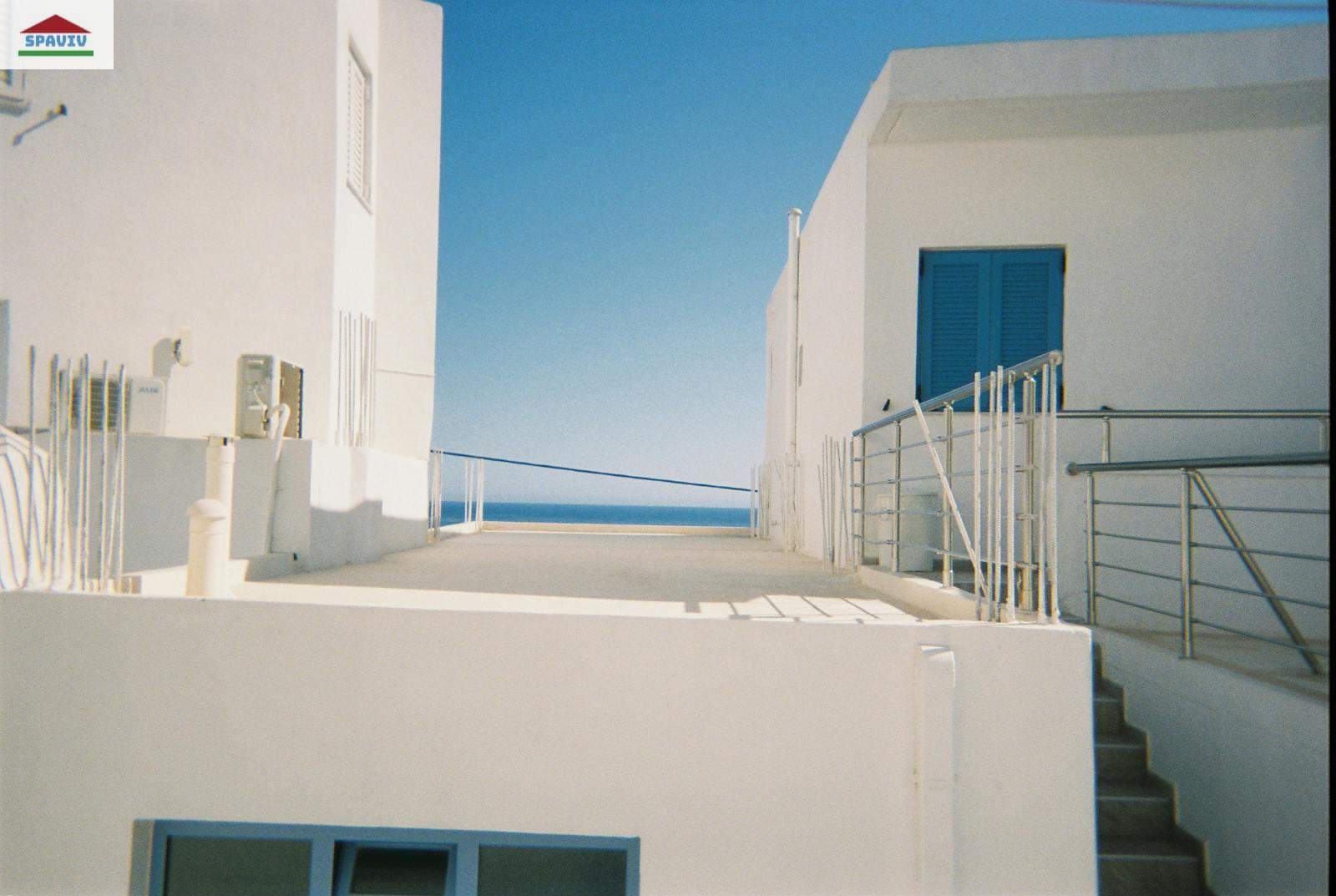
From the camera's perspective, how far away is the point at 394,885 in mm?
2768

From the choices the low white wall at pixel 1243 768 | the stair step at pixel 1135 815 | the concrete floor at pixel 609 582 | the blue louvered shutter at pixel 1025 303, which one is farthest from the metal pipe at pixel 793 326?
the stair step at pixel 1135 815

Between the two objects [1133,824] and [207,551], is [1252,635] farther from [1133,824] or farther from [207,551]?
[207,551]

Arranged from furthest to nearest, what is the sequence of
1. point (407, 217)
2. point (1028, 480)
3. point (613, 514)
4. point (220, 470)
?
point (613, 514)
point (407, 217)
point (220, 470)
point (1028, 480)

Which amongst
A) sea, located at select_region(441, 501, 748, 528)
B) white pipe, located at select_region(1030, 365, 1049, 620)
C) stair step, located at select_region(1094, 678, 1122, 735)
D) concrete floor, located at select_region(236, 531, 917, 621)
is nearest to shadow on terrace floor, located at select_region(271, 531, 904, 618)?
concrete floor, located at select_region(236, 531, 917, 621)

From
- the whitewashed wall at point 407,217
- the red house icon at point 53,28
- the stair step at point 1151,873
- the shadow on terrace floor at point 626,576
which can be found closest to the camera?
the stair step at point 1151,873

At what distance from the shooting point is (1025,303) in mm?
5504

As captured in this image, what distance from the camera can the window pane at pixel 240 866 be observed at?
2.76 m

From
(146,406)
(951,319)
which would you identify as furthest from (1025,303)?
(146,406)

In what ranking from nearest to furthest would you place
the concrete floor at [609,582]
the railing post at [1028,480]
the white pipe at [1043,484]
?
the white pipe at [1043,484]
the railing post at [1028,480]
the concrete floor at [609,582]

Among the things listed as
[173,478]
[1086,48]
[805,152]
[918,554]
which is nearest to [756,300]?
[805,152]

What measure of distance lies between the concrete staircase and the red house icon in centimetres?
667

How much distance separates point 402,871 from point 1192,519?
4245mm

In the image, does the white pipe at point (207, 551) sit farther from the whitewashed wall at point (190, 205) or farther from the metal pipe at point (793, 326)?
the metal pipe at point (793, 326)

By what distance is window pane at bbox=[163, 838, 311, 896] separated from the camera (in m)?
2.76
